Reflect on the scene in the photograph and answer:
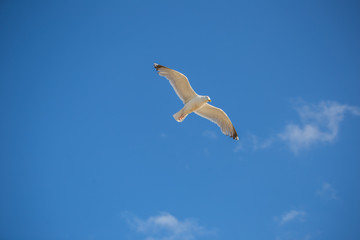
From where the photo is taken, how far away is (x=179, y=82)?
13273mm

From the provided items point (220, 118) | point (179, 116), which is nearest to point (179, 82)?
point (179, 116)

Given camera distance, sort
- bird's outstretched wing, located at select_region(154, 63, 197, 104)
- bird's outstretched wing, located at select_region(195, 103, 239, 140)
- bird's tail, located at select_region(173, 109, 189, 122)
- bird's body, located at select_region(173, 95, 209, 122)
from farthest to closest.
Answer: bird's outstretched wing, located at select_region(195, 103, 239, 140), bird's tail, located at select_region(173, 109, 189, 122), bird's body, located at select_region(173, 95, 209, 122), bird's outstretched wing, located at select_region(154, 63, 197, 104)

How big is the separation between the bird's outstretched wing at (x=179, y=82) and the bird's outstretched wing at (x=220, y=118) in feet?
3.22

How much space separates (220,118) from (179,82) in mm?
2387

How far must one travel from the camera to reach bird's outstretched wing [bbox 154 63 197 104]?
13.1 m

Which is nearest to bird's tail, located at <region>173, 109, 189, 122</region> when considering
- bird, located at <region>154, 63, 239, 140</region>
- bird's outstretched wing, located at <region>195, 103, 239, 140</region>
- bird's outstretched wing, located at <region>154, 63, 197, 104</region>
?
bird, located at <region>154, 63, 239, 140</region>

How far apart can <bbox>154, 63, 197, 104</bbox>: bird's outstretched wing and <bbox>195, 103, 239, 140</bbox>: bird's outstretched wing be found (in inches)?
38.6

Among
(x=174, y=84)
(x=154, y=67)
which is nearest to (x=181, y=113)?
(x=174, y=84)

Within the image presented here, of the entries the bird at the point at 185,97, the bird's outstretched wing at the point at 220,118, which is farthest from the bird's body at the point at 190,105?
the bird's outstretched wing at the point at 220,118

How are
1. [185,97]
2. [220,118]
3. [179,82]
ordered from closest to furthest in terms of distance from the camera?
1. [179,82]
2. [185,97]
3. [220,118]

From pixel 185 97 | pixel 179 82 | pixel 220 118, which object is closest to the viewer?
pixel 179 82

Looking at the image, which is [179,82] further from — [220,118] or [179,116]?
[220,118]

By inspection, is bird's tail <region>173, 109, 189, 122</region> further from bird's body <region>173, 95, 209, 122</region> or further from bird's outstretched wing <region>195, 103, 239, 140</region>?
bird's outstretched wing <region>195, 103, 239, 140</region>

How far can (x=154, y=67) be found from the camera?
43.1ft
